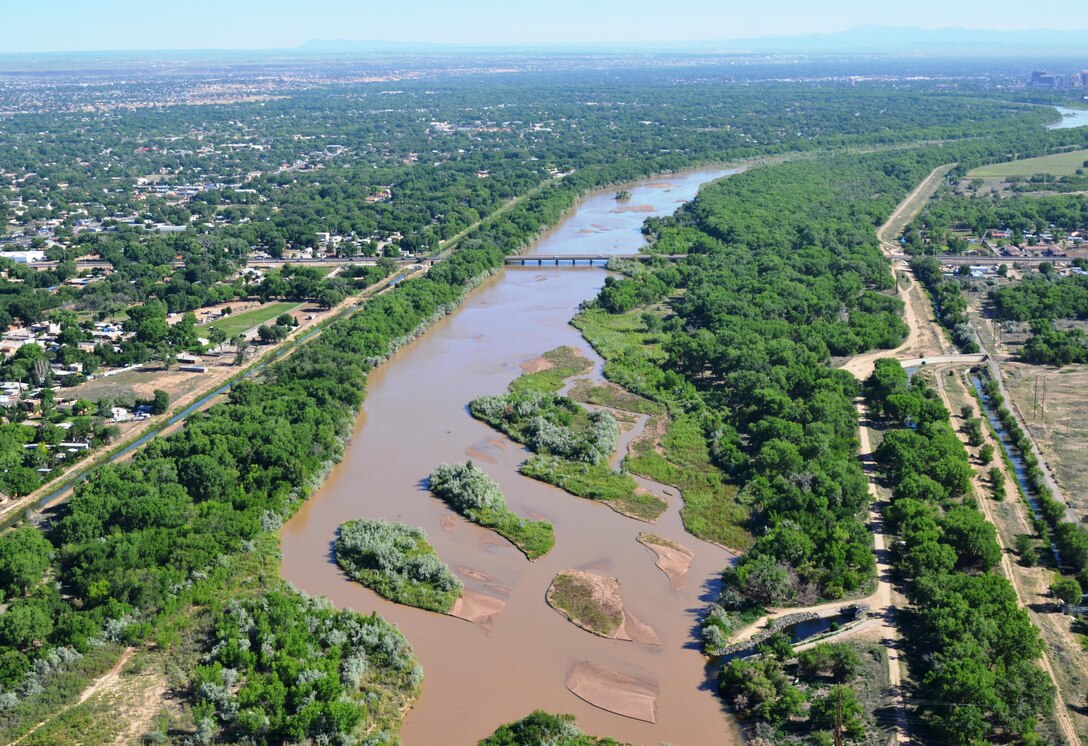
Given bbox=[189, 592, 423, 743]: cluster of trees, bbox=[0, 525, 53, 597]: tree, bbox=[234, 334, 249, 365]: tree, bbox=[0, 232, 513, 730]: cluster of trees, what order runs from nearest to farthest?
bbox=[189, 592, 423, 743]: cluster of trees, bbox=[0, 232, 513, 730]: cluster of trees, bbox=[0, 525, 53, 597]: tree, bbox=[234, 334, 249, 365]: tree

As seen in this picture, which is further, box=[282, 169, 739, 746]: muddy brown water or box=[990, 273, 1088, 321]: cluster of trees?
box=[990, 273, 1088, 321]: cluster of trees

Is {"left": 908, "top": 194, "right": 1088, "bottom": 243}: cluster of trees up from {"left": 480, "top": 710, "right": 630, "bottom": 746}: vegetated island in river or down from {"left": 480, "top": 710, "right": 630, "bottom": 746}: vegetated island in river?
up

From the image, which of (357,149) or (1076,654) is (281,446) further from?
(357,149)

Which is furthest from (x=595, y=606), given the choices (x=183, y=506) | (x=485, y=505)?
(x=183, y=506)

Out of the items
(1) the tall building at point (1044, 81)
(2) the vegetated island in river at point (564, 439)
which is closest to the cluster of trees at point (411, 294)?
(2) the vegetated island in river at point (564, 439)

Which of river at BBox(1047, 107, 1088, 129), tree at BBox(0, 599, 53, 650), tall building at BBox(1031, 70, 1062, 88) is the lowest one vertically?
tree at BBox(0, 599, 53, 650)

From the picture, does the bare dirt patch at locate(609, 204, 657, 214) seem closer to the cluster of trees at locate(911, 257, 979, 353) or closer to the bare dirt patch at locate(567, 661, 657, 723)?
Result: the cluster of trees at locate(911, 257, 979, 353)

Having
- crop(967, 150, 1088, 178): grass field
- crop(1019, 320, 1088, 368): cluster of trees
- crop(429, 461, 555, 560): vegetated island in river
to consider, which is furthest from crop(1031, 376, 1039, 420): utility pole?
crop(967, 150, 1088, 178): grass field
